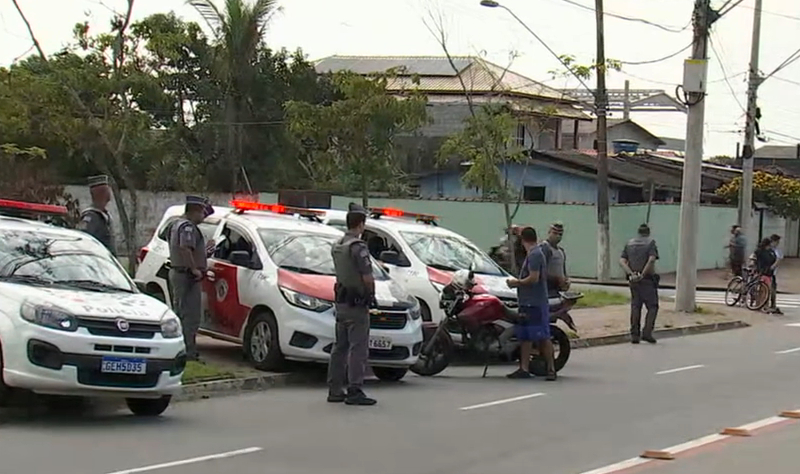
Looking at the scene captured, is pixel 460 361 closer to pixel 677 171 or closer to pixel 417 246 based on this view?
pixel 417 246

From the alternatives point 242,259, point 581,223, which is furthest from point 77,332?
point 581,223

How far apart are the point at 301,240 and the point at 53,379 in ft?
17.0

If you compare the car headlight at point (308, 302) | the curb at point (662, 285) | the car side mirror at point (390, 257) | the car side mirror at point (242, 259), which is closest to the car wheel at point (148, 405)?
the car headlight at point (308, 302)

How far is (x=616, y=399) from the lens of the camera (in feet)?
41.7

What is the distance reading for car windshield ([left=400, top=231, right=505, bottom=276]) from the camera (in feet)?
54.3

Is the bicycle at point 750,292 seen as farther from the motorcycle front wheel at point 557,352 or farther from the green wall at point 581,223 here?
the motorcycle front wheel at point 557,352

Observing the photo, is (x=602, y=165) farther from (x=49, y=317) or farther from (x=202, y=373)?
(x=49, y=317)

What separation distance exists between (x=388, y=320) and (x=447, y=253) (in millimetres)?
3816

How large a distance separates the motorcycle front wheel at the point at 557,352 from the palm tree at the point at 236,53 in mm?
23688

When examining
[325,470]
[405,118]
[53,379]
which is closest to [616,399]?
[325,470]

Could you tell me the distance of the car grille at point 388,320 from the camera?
13039 mm

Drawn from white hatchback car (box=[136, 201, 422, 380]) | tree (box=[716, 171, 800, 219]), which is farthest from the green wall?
white hatchback car (box=[136, 201, 422, 380])

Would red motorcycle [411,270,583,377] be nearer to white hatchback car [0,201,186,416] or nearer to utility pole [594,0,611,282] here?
white hatchback car [0,201,186,416]

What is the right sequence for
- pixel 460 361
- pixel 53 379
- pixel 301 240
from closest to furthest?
pixel 53 379
pixel 301 240
pixel 460 361
